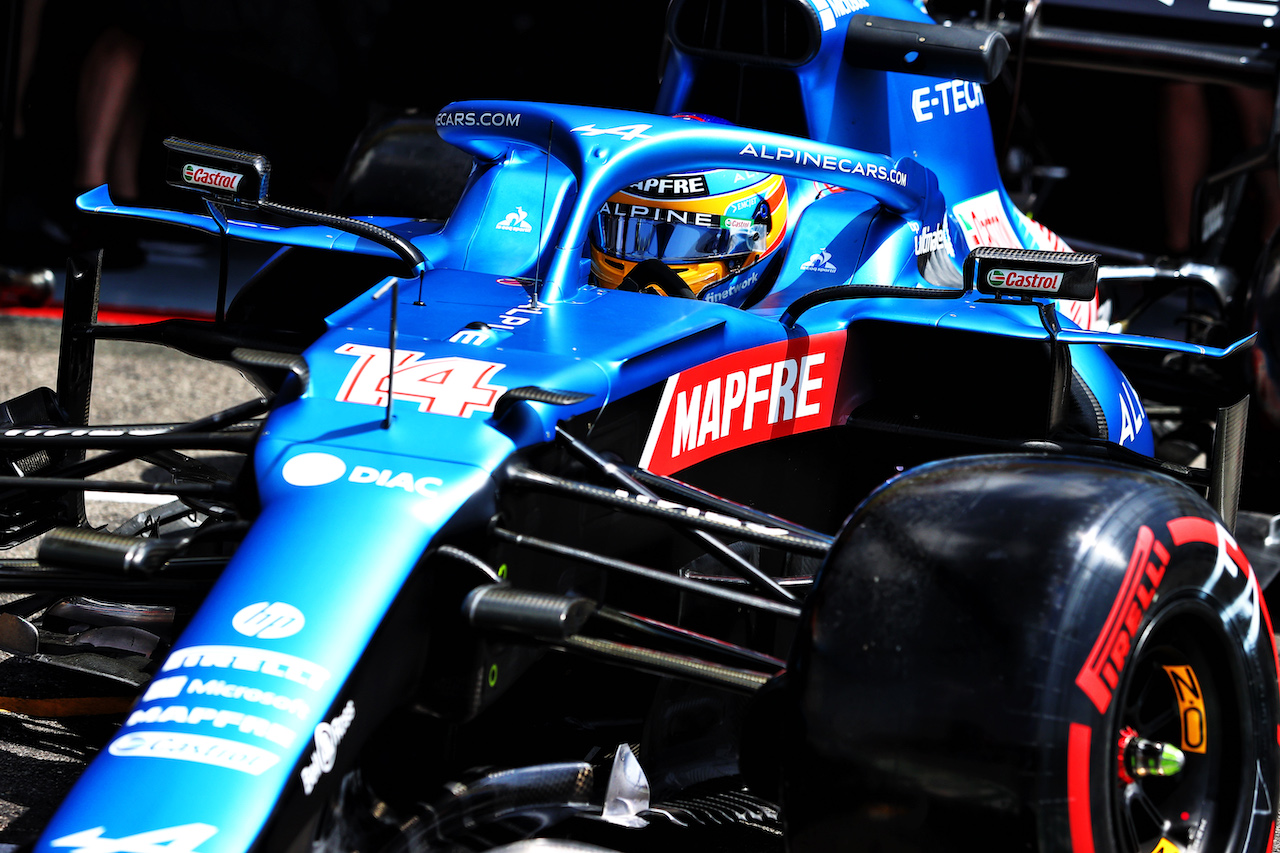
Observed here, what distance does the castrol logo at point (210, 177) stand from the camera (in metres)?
2.89

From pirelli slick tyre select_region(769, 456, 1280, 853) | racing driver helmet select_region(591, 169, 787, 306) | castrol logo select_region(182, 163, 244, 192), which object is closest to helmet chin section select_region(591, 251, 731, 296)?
racing driver helmet select_region(591, 169, 787, 306)

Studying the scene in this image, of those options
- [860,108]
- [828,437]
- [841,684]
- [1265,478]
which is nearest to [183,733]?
[841,684]

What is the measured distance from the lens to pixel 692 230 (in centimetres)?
346

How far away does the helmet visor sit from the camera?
3455mm

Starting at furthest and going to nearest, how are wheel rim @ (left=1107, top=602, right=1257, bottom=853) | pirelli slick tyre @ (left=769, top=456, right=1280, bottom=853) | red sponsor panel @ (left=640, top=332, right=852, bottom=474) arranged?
1. red sponsor panel @ (left=640, top=332, right=852, bottom=474)
2. wheel rim @ (left=1107, top=602, right=1257, bottom=853)
3. pirelli slick tyre @ (left=769, top=456, right=1280, bottom=853)

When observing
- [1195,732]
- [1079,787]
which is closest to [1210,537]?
[1195,732]

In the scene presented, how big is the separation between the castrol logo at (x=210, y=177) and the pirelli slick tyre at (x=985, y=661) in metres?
1.56

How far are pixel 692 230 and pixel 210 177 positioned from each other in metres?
1.15

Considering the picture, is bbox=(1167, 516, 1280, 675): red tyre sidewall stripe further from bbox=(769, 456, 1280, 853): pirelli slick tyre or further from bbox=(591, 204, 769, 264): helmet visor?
bbox=(591, 204, 769, 264): helmet visor

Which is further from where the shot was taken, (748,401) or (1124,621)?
(748,401)

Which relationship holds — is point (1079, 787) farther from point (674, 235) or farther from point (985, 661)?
point (674, 235)

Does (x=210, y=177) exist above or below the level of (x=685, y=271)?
above

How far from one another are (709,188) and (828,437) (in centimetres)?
68

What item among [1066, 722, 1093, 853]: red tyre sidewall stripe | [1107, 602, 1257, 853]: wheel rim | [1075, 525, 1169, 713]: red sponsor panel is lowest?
[1107, 602, 1257, 853]: wheel rim
